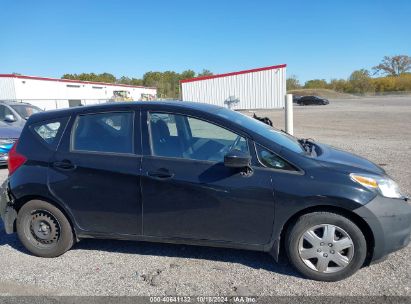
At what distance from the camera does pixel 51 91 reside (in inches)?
1454

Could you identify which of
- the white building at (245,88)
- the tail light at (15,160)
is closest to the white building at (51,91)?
the white building at (245,88)

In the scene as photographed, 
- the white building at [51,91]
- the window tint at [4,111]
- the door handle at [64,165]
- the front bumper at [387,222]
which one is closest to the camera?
the front bumper at [387,222]

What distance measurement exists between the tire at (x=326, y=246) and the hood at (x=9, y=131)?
7649 mm

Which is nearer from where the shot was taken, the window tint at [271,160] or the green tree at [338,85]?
the window tint at [271,160]

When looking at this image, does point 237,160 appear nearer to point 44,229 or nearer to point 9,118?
point 44,229

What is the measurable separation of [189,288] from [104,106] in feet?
6.86

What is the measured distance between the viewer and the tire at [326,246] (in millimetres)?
3059

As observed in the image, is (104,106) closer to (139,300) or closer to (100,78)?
(139,300)

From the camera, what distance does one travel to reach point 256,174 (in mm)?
3158

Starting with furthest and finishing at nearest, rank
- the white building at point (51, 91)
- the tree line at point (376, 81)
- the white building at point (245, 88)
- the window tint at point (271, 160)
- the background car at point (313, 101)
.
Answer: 1. the tree line at point (376, 81)
2. the background car at point (313, 101)
3. the white building at point (51, 91)
4. the white building at point (245, 88)
5. the window tint at point (271, 160)

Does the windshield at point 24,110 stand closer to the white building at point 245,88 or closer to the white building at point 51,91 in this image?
the white building at point 51,91

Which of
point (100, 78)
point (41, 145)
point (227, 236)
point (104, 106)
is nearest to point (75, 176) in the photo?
point (41, 145)

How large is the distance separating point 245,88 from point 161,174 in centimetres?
2704

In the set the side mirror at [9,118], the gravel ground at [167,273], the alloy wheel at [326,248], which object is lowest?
the gravel ground at [167,273]
